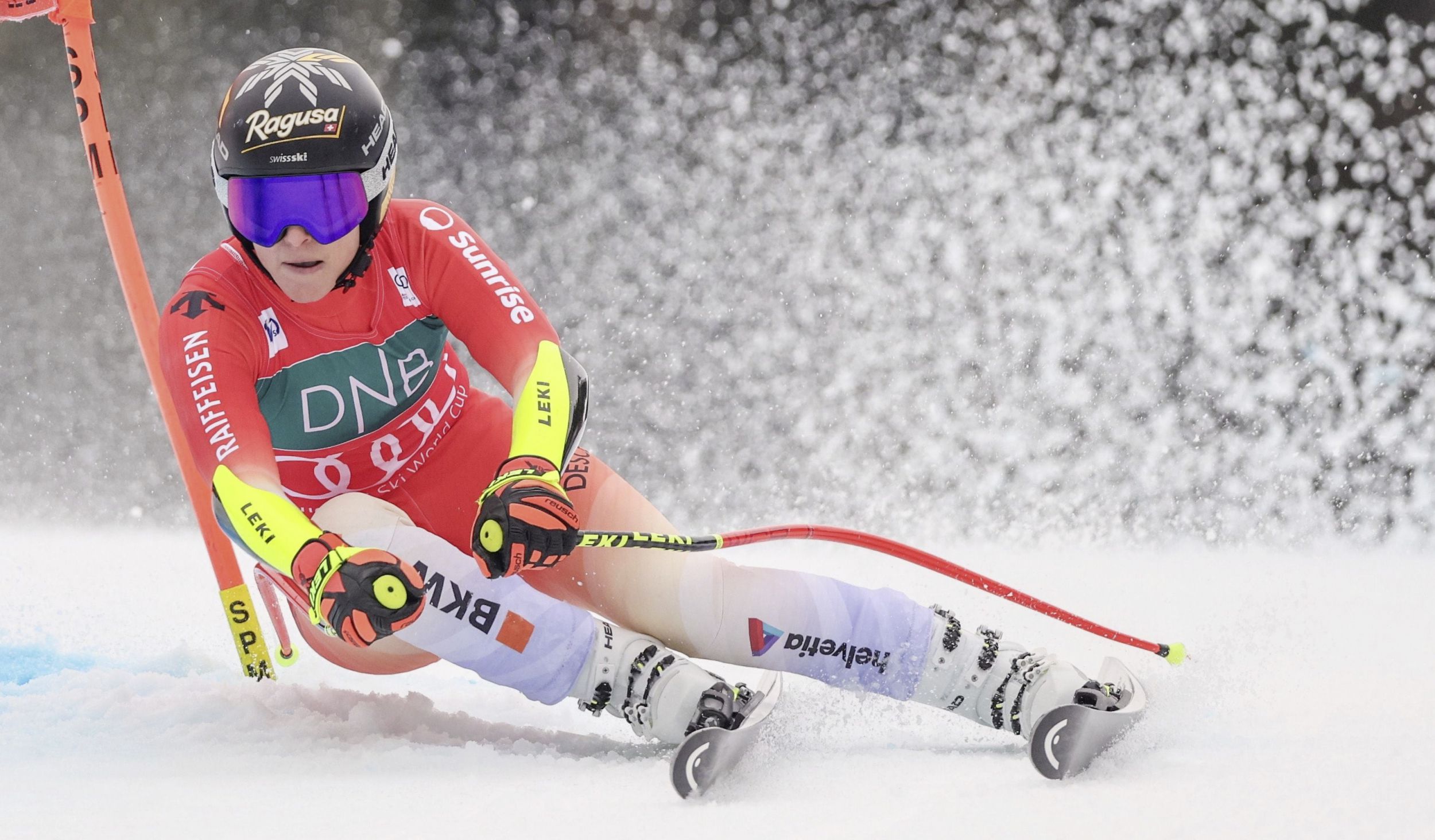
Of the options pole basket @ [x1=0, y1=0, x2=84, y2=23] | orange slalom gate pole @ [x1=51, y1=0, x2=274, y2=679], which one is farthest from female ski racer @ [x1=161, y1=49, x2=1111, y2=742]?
pole basket @ [x1=0, y1=0, x2=84, y2=23]

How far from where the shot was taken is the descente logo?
5.73 feet

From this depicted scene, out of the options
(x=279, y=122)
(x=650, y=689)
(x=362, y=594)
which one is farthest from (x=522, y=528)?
(x=279, y=122)

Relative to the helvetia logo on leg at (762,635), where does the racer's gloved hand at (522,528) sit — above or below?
above

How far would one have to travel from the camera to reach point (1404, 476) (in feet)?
13.2

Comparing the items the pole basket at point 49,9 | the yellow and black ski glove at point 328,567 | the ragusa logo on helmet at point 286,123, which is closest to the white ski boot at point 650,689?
the yellow and black ski glove at point 328,567

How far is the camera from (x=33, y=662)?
2.74 metres

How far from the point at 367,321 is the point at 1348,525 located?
3.22m

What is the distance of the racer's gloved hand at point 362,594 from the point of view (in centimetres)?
158

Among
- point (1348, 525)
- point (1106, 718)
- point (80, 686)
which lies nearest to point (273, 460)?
point (80, 686)

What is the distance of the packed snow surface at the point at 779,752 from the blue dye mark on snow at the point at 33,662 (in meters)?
0.01

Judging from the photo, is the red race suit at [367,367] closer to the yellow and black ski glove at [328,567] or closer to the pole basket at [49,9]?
the yellow and black ski glove at [328,567]

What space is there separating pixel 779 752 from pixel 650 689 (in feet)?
0.66

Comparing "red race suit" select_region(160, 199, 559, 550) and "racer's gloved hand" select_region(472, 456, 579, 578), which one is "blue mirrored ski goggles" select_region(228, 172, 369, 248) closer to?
"red race suit" select_region(160, 199, 559, 550)

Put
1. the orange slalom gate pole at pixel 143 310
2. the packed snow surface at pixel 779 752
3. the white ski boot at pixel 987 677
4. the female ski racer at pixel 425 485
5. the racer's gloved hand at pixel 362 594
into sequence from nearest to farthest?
the packed snow surface at pixel 779 752, the racer's gloved hand at pixel 362 594, the female ski racer at pixel 425 485, the white ski boot at pixel 987 677, the orange slalom gate pole at pixel 143 310
